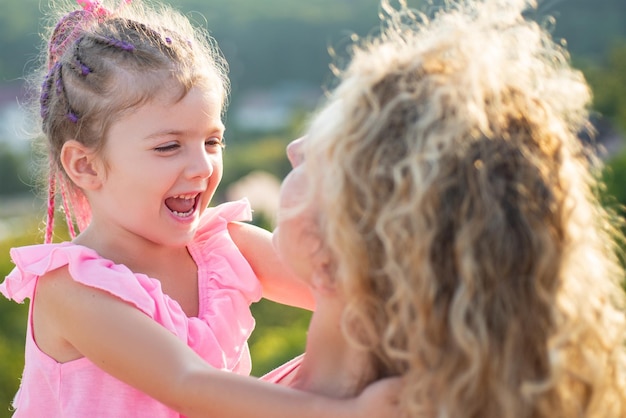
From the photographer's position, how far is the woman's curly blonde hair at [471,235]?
4.46ft

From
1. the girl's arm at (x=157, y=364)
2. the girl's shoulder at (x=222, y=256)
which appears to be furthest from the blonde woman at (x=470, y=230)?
the girl's shoulder at (x=222, y=256)

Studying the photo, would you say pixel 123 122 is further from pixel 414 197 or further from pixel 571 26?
pixel 571 26

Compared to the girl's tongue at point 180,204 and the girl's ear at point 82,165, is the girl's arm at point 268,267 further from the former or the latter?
the girl's ear at point 82,165

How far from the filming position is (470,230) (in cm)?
135

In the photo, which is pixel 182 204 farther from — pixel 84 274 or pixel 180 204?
pixel 84 274

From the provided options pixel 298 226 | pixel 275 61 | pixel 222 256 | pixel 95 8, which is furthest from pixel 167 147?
pixel 275 61

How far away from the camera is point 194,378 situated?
165 centimetres

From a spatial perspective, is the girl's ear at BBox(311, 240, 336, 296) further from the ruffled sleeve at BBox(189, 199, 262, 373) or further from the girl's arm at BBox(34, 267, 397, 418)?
the ruffled sleeve at BBox(189, 199, 262, 373)

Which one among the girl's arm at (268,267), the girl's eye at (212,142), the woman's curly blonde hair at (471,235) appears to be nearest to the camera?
the woman's curly blonde hair at (471,235)

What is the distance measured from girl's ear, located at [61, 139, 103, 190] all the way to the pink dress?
17cm

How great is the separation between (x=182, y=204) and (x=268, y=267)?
27 centimetres

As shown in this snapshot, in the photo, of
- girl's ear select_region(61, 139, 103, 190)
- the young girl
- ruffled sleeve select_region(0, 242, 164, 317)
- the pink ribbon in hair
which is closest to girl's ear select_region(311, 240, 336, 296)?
the young girl

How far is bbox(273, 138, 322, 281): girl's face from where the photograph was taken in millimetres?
1557

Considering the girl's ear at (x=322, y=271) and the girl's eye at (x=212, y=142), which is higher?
the girl's eye at (x=212, y=142)
